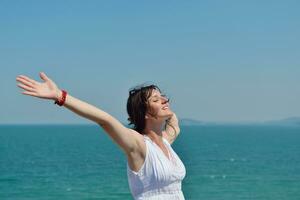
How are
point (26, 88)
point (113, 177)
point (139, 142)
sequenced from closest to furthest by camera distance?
point (26, 88)
point (139, 142)
point (113, 177)

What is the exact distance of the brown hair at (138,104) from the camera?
3.45m

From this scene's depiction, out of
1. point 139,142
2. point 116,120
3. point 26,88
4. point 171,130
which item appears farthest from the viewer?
point 171,130

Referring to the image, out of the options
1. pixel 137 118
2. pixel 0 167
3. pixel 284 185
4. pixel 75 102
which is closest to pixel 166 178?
pixel 137 118

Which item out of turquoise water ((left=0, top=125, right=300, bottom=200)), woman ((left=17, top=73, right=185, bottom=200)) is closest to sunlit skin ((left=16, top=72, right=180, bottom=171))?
woman ((left=17, top=73, right=185, bottom=200))

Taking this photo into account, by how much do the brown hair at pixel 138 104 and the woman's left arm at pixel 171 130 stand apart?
0.55 m

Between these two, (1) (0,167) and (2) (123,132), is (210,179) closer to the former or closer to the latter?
(1) (0,167)

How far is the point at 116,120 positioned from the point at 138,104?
15.4 inches

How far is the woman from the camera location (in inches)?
116

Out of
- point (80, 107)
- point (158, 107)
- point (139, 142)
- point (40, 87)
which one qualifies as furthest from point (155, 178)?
point (40, 87)

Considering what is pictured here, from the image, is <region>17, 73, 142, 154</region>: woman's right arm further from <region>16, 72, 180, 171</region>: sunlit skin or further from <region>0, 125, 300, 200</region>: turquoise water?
<region>0, 125, 300, 200</region>: turquoise water

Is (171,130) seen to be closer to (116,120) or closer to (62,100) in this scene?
(116,120)

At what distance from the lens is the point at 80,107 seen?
2936 mm

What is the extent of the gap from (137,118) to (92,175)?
4505 cm

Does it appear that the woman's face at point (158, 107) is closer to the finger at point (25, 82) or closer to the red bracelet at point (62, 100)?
the red bracelet at point (62, 100)
